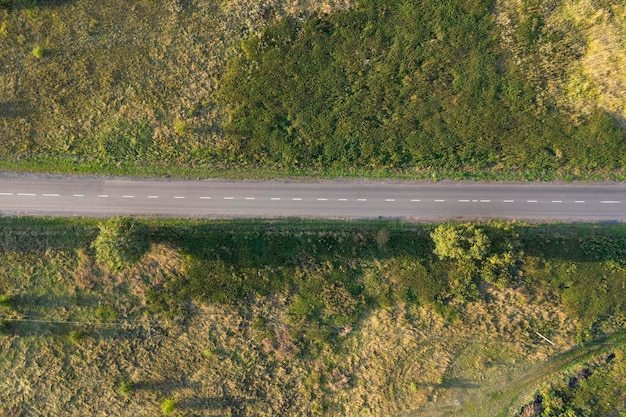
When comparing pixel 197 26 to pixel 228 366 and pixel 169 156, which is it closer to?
pixel 169 156

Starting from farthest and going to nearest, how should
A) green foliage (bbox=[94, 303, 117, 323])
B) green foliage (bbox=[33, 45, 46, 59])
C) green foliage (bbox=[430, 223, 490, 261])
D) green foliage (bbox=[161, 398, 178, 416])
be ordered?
green foliage (bbox=[33, 45, 46, 59])
green foliage (bbox=[94, 303, 117, 323])
green foliage (bbox=[161, 398, 178, 416])
green foliage (bbox=[430, 223, 490, 261])

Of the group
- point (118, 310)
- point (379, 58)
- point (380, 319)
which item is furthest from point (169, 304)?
point (379, 58)

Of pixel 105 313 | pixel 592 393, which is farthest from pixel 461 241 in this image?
pixel 105 313

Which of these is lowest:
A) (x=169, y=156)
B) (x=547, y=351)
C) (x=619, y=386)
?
(x=619, y=386)

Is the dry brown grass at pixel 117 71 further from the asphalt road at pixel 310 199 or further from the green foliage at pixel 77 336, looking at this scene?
the green foliage at pixel 77 336

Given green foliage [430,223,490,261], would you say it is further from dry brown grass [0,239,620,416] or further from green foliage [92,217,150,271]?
green foliage [92,217,150,271]

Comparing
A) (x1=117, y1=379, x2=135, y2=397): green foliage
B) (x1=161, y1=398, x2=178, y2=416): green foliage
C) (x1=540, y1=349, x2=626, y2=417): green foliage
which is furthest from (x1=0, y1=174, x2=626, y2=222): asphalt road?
(x1=161, y1=398, x2=178, y2=416): green foliage
